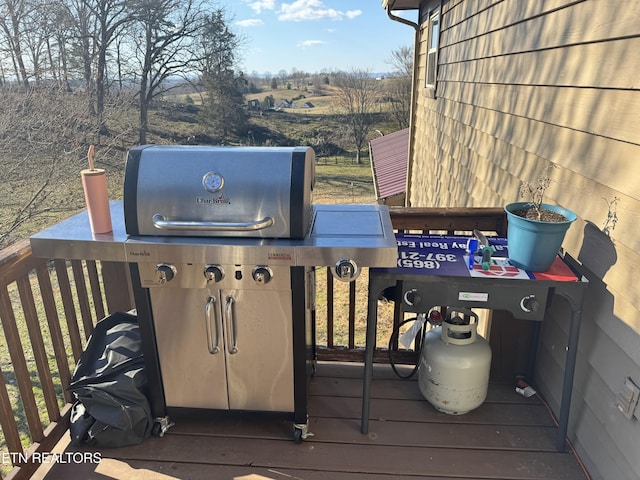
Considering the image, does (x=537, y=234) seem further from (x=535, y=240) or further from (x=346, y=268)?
(x=346, y=268)

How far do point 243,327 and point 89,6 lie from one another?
411 inches

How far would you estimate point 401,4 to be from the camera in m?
6.17

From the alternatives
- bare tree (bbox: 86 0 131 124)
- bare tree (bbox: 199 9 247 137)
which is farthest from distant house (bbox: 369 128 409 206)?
bare tree (bbox: 199 9 247 137)

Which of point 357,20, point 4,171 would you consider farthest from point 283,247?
point 357,20

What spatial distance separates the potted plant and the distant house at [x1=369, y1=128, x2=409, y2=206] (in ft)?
20.5

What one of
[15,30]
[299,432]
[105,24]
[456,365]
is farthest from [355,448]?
[105,24]

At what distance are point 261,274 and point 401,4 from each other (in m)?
5.76

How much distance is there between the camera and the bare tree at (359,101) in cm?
2236

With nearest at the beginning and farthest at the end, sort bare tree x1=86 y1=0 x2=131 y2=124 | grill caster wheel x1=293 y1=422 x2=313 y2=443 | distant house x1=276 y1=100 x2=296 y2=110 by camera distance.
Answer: grill caster wheel x1=293 y1=422 x2=313 y2=443, bare tree x1=86 y1=0 x2=131 y2=124, distant house x1=276 y1=100 x2=296 y2=110

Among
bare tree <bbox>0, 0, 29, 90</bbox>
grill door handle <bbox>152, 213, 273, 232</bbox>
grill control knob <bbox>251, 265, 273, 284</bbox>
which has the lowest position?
grill control knob <bbox>251, 265, 273, 284</bbox>

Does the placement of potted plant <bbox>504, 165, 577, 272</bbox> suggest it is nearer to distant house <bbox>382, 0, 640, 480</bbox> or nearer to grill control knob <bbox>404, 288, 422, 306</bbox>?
distant house <bbox>382, 0, 640, 480</bbox>

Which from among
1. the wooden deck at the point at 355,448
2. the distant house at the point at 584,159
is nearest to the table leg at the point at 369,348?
the wooden deck at the point at 355,448

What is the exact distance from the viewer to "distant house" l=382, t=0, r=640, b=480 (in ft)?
5.02

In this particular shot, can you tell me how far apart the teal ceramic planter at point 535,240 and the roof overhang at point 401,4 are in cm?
483
